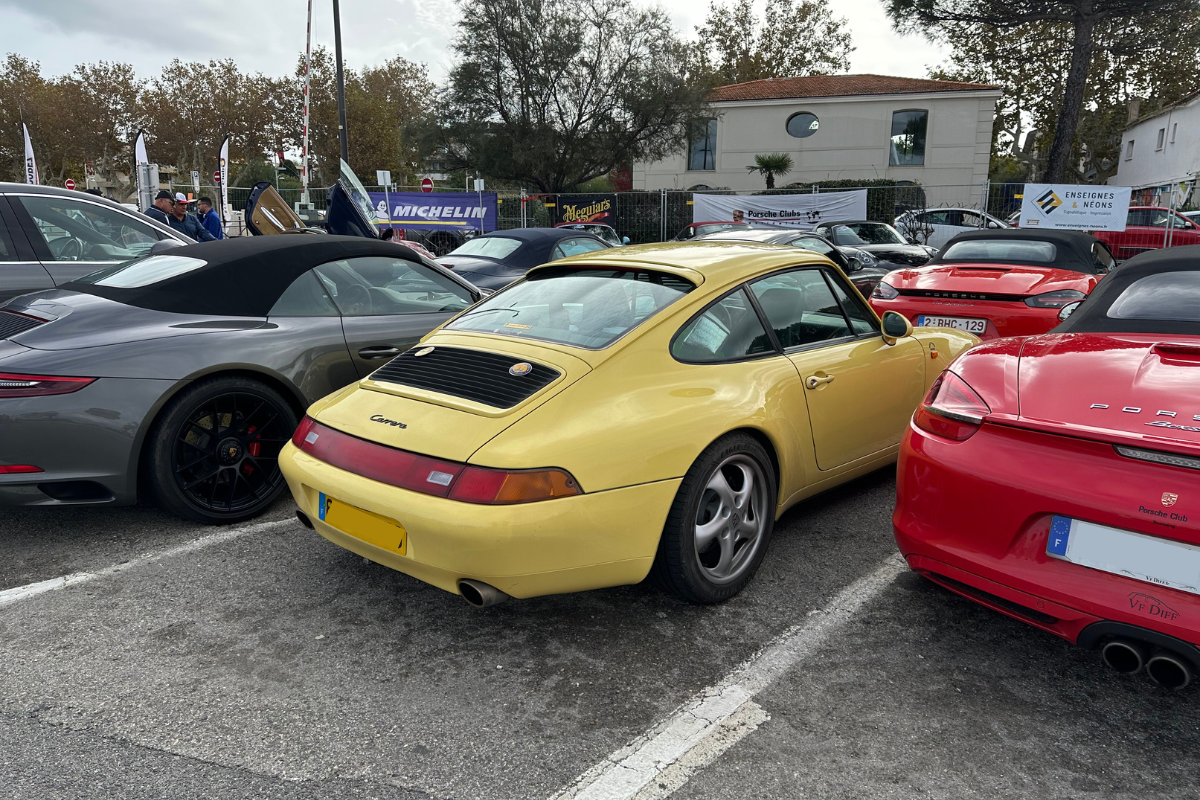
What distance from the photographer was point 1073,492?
227cm

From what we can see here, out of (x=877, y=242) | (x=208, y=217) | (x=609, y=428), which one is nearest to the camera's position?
(x=609, y=428)

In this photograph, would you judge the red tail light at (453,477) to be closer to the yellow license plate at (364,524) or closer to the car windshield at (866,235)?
the yellow license plate at (364,524)

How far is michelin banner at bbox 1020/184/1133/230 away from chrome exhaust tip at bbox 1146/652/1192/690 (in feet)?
47.1

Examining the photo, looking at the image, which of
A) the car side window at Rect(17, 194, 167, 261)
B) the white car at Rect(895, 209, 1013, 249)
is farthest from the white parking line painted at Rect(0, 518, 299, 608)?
the white car at Rect(895, 209, 1013, 249)

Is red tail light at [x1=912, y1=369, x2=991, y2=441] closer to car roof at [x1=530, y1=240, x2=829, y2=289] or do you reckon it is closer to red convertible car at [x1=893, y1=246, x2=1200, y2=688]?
red convertible car at [x1=893, y1=246, x2=1200, y2=688]

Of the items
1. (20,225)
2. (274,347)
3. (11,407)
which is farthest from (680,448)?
(20,225)

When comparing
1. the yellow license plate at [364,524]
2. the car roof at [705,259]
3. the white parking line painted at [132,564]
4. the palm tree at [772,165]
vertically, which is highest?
the palm tree at [772,165]

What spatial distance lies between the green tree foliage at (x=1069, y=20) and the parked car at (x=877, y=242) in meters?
11.3

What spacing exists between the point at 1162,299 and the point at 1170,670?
1.99 metres

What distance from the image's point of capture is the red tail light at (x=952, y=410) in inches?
103

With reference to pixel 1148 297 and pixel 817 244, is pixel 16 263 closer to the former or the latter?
pixel 1148 297

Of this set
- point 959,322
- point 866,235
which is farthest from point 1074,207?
point 959,322

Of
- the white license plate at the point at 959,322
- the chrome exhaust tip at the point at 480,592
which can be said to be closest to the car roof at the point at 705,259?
the chrome exhaust tip at the point at 480,592

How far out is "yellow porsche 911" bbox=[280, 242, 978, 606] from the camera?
246 cm
